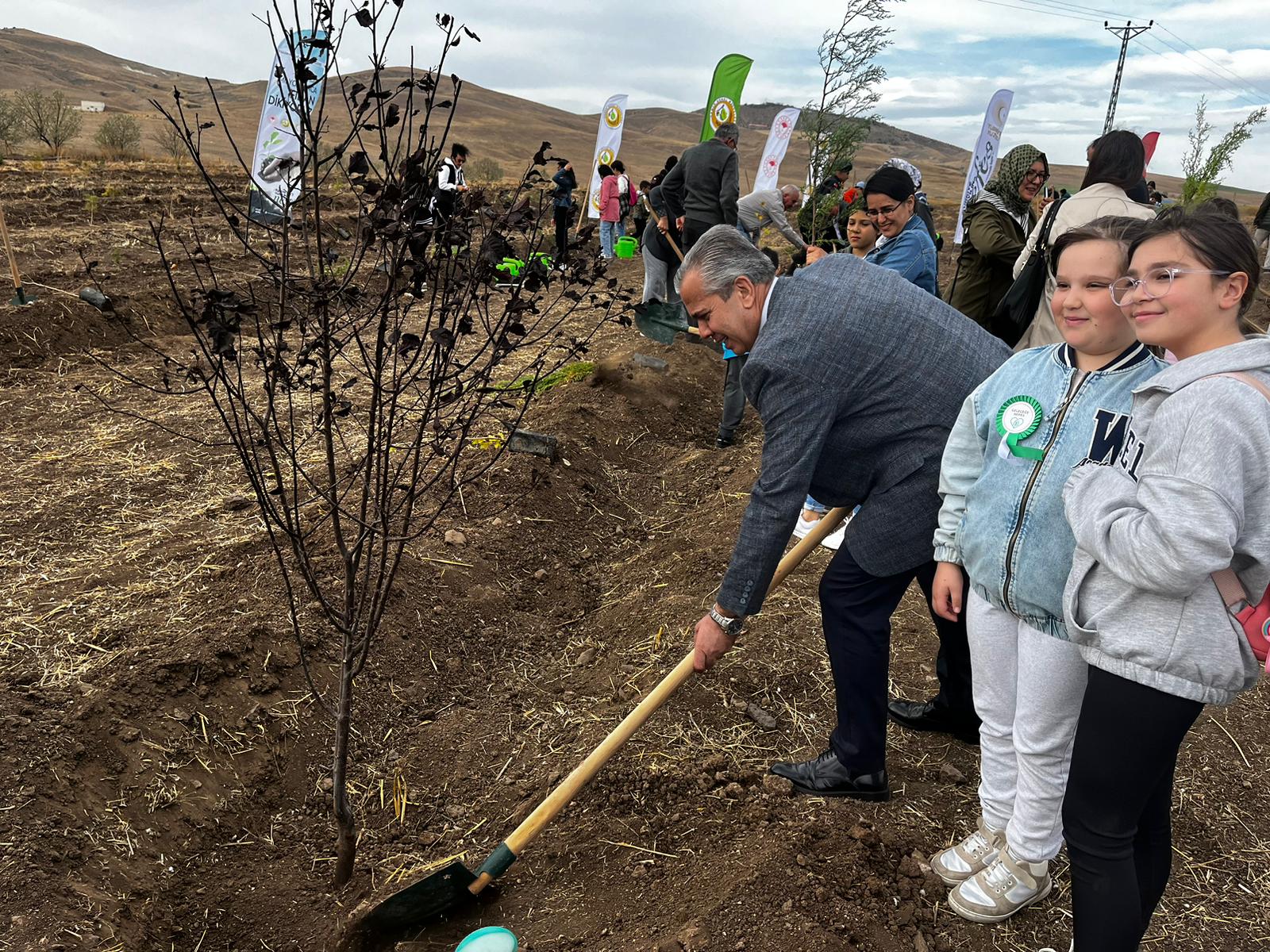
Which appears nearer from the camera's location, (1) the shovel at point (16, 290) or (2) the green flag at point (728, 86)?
(1) the shovel at point (16, 290)

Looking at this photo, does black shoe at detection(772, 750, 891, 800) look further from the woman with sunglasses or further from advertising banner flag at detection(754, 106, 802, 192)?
advertising banner flag at detection(754, 106, 802, 192)

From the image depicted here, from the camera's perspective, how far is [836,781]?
2.76m

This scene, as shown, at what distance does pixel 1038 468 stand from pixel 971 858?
1.19 meters

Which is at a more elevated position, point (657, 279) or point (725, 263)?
point (725, 263)

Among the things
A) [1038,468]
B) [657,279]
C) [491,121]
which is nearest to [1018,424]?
[1038,468]

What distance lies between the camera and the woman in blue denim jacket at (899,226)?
4.13 m

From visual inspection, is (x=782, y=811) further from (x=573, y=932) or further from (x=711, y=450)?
(x=711, y=450)

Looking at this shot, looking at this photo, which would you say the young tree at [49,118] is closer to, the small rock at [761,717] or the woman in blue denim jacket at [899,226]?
the woman in blue denim jacket at [899,226]

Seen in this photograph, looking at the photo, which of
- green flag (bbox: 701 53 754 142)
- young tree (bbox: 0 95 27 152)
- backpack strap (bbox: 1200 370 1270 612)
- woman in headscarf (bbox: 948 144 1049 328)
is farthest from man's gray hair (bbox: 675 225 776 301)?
young tree (bbox: 0 95 27 152)

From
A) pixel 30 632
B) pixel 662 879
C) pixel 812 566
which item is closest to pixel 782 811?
pixel 662 879

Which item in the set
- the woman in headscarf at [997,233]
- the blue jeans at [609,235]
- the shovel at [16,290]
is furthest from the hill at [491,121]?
the woman in headscarf at [997,233]

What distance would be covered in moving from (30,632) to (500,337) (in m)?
2.65

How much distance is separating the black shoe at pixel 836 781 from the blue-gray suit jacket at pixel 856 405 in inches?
27.6

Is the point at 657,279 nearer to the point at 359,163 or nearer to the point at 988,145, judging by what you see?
the point at 988,145
